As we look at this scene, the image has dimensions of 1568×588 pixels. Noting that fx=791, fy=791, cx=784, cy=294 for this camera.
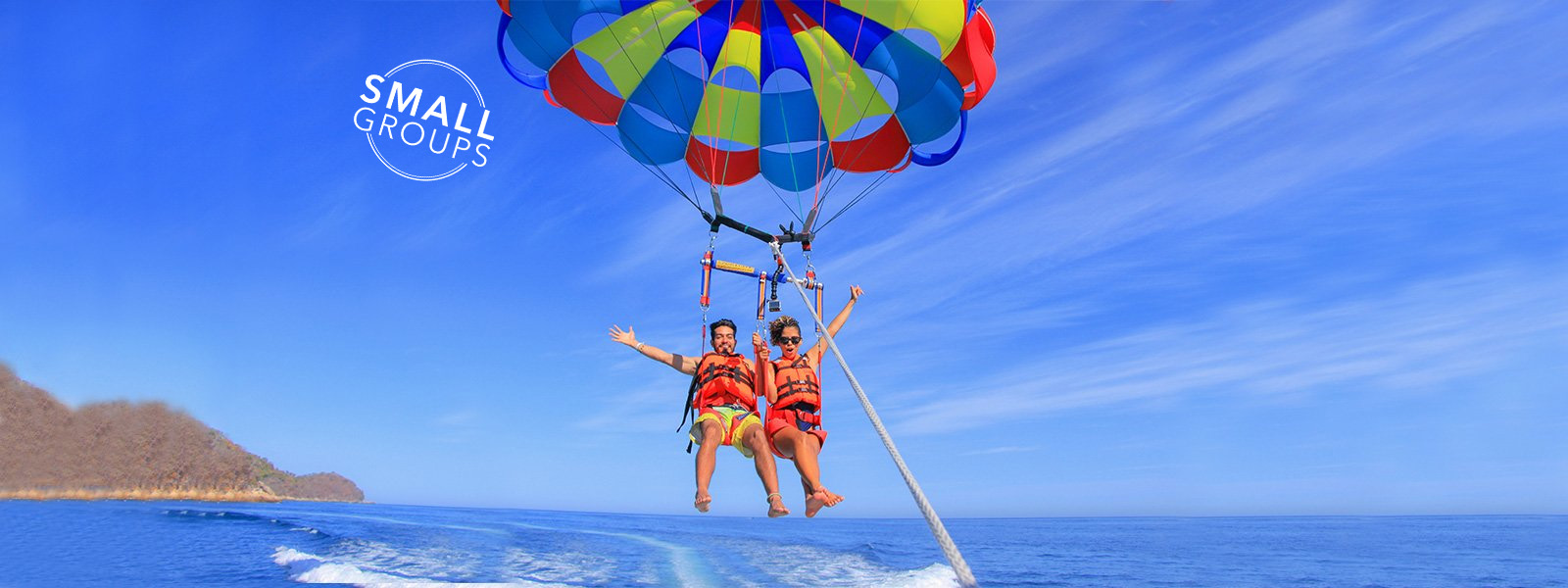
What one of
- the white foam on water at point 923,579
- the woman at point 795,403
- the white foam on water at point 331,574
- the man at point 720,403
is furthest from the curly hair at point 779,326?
the white foam on water at point 331,574

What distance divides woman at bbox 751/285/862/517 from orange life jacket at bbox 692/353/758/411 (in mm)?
216

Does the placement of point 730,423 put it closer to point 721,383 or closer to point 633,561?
point 721,383

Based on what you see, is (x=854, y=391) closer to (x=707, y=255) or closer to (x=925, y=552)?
(x=707, y=255)

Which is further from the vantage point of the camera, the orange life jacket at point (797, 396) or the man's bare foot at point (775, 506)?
the orange life jacket at point (797, 396)

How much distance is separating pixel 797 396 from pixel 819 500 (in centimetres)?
84

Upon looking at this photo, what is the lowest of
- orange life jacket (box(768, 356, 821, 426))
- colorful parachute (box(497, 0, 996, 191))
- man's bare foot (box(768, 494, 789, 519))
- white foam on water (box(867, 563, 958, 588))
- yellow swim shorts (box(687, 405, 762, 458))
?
white foam on water (box(867, 563, 958, 588))

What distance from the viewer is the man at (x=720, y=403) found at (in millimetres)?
5387

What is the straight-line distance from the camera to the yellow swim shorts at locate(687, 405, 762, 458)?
5586 millimetres

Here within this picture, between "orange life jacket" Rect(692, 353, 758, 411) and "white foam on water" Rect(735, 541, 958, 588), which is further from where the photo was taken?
"white foam on water" Rect(735, 541, 958, 588)

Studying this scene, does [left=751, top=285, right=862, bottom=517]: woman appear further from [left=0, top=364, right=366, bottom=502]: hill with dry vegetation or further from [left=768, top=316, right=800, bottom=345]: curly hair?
[left=0, top=364, right=366, bottom=502]: hill with dry vegetation

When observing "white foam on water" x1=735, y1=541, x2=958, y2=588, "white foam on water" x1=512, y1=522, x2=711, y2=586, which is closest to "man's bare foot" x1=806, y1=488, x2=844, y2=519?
"white foam on water" x1=735, y1=541, x2=958, y2=588

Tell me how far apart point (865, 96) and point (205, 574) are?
1461 cm

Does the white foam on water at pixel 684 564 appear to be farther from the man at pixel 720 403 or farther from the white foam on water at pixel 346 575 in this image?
the man at pixel 720 403

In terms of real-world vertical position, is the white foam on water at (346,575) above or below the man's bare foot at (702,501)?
below
